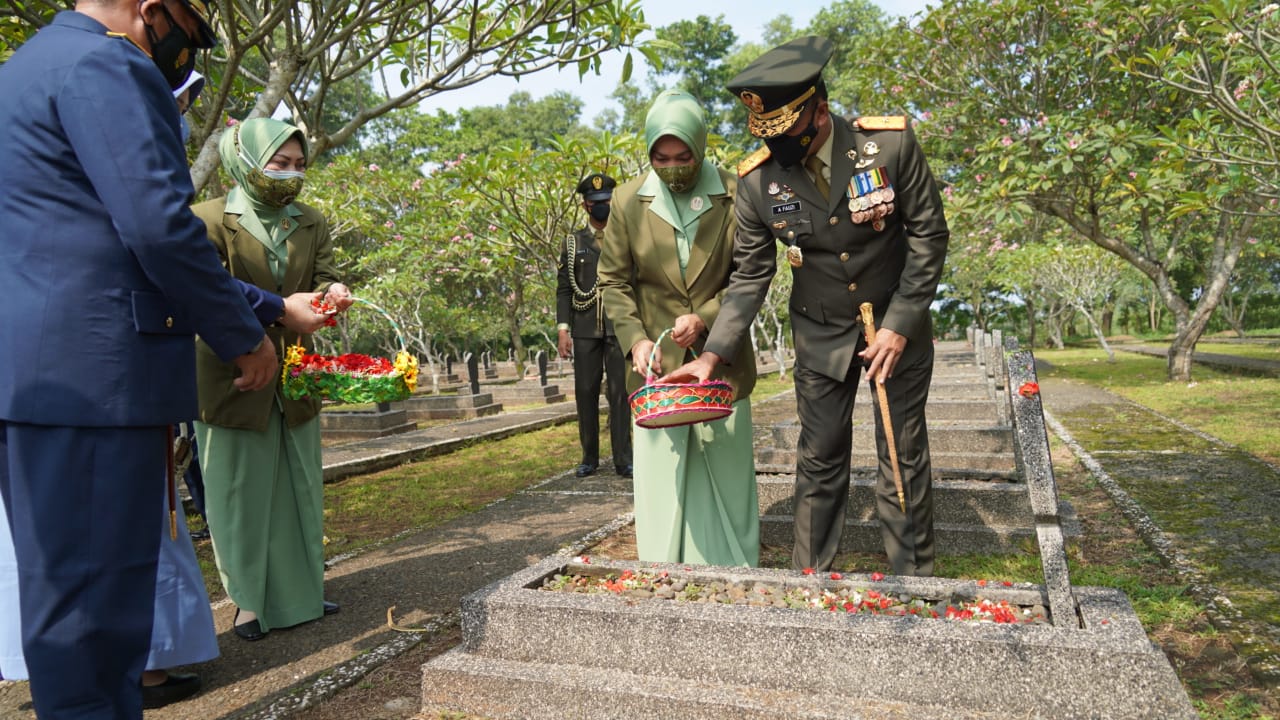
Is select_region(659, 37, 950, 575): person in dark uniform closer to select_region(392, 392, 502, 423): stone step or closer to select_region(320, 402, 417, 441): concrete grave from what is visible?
select_region(320, 402, 417, 441): concrete grave

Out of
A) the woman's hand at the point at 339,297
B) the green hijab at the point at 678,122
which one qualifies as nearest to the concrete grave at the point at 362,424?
the woman's hand at the point at 339,297

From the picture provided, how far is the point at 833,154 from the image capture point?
10.5 ft

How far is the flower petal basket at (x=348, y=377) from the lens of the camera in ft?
11.0

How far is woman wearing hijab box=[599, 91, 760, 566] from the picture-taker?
3.61 meters

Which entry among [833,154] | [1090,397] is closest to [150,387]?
[833,154]

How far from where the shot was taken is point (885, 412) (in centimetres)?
316

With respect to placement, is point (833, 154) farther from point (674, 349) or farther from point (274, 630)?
point (274, 630)

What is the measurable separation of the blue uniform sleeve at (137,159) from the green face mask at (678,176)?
1.98 m

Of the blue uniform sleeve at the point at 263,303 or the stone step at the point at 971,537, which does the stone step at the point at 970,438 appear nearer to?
the stone step at the point at 971,537

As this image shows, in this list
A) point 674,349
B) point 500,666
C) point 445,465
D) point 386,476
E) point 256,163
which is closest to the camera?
point 500,666

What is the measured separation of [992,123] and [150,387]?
14264 mm

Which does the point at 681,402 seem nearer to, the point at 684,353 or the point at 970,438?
the point at 684,353

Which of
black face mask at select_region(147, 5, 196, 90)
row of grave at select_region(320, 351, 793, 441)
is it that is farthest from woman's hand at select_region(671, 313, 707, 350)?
row of grave at select_region(320, 351, 793, 441)

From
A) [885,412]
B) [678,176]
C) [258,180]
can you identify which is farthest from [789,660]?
[258,180]
